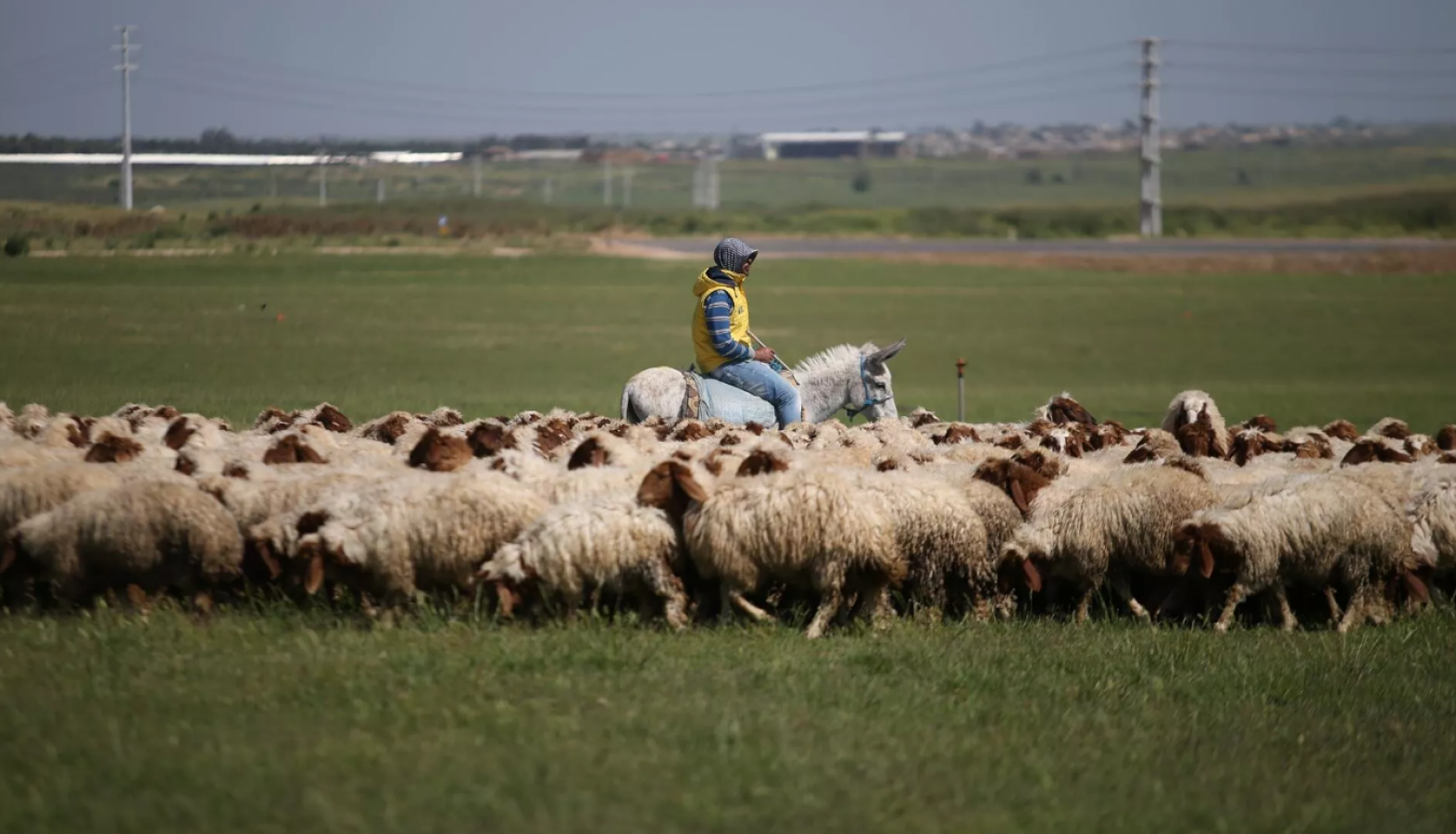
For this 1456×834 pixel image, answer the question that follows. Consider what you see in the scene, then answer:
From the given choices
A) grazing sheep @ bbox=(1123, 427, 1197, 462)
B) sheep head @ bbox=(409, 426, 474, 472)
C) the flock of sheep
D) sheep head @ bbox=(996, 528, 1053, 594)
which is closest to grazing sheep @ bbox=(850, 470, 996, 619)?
the flock of sheep

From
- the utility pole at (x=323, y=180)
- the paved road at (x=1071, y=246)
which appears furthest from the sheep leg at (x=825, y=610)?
the paved road at (x=1071, y=246)

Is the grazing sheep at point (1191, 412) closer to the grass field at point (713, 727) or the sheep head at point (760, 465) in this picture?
the grass field at point (713, 727)

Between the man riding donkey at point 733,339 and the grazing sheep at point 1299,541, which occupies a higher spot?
the man riding donkey at point 733,339

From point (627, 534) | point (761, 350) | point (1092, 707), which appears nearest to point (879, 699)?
point (1092, 707)

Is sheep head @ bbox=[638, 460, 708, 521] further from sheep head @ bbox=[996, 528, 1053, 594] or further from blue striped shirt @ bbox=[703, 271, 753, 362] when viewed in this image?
blue striped shirt @ bbox=[703, 271, 753, 362]

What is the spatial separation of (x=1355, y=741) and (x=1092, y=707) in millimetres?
1303

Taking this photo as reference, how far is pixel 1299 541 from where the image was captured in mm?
10578

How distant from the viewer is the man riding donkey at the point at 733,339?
53.3 feet

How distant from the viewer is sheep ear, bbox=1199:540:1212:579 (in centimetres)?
1038

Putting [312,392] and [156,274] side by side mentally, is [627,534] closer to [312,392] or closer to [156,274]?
[312,392]

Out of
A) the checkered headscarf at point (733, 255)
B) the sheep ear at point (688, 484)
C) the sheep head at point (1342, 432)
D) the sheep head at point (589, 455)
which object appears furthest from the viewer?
the sheep head at point (1342, 432)

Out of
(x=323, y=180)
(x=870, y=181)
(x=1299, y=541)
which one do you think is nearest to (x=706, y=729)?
(x=1299, y=541)

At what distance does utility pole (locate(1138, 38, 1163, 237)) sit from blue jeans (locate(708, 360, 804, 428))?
5731cm

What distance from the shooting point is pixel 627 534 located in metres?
9.93
